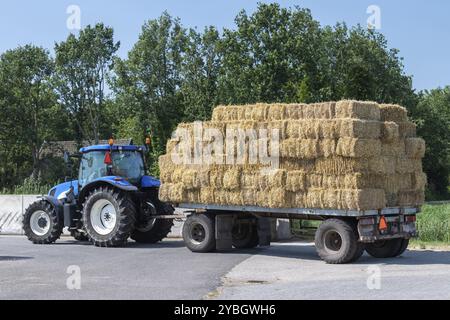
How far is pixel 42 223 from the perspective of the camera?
18.9 m

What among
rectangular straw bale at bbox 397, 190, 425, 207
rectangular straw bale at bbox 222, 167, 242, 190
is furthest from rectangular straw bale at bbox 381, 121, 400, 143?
rectangular straw bale at bbox 222, 167, 242, 190

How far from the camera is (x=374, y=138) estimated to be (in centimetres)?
1388

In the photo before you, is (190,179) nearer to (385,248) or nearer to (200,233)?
(200,233)

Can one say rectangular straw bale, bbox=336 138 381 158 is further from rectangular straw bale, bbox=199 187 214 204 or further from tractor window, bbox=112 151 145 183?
tractor window, bbox=112 151 145 183

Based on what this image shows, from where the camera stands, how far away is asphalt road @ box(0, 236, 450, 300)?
10125mm

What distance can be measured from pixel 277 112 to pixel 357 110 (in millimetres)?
1805

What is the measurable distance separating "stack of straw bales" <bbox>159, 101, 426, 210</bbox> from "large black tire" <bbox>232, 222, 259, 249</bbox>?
154 centimetres

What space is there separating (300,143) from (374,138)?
144 centimetres

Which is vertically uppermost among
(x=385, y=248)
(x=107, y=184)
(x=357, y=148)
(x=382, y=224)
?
(x=357, y=148)

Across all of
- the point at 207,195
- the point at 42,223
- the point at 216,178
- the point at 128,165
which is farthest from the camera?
the point at 42,223

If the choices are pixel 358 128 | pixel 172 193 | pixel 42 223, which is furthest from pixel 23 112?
pixel 358 128

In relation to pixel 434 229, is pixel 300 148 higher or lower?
higher

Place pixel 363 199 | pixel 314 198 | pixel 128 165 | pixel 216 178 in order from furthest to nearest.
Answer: pixel 128 165 → pixel 216 178 → pixel 314 198 → pixel 363 199

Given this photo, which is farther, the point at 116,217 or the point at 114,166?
the point at 114,166
